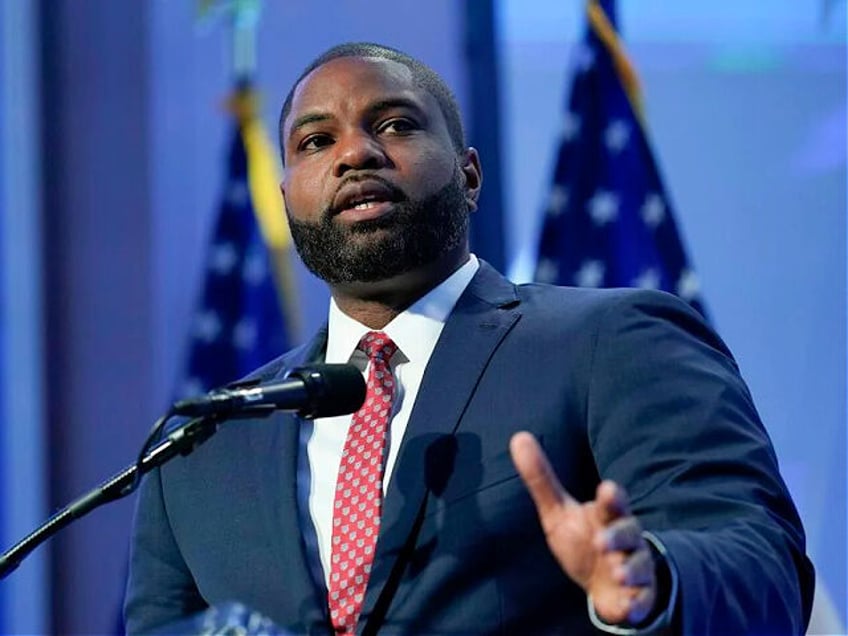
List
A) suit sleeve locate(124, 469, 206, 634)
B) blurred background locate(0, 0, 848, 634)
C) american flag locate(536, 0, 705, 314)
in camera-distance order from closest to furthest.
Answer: suit sleeve locate(124, 469, 206, 634)
american flag locate(536, 0, 705, 314)
blurred background locate(0, 0, 848, 634)

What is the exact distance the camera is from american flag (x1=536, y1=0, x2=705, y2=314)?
3.82 m

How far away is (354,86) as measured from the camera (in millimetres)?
2076

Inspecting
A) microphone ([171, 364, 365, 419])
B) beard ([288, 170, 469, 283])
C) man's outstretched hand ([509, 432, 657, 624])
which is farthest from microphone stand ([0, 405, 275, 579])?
beard ([288, 170, 469, 283])

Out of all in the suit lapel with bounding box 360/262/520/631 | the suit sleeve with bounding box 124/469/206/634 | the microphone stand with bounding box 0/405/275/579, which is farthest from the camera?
the suit sleeve with bounding box 124/469/206/634

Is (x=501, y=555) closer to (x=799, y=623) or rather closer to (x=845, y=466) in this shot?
(x=799, y=623)

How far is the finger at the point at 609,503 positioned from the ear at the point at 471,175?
0.96 metres

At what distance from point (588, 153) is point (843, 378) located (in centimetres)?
96

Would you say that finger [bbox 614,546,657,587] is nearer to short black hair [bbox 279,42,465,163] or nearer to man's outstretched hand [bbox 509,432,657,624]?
man's outstretched hand [bbox 509,432,657,624]

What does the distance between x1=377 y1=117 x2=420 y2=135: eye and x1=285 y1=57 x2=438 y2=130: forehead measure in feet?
0.13

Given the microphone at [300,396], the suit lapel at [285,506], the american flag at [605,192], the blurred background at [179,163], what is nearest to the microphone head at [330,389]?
the microphone at [300,396]

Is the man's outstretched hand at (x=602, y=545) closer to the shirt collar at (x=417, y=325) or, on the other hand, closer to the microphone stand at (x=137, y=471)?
the microphone stand at (x=137, y=471)

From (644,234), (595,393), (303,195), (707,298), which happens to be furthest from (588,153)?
(595,393)

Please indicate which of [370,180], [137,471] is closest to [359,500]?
[137,471]

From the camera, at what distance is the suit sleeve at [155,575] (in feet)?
6.55
